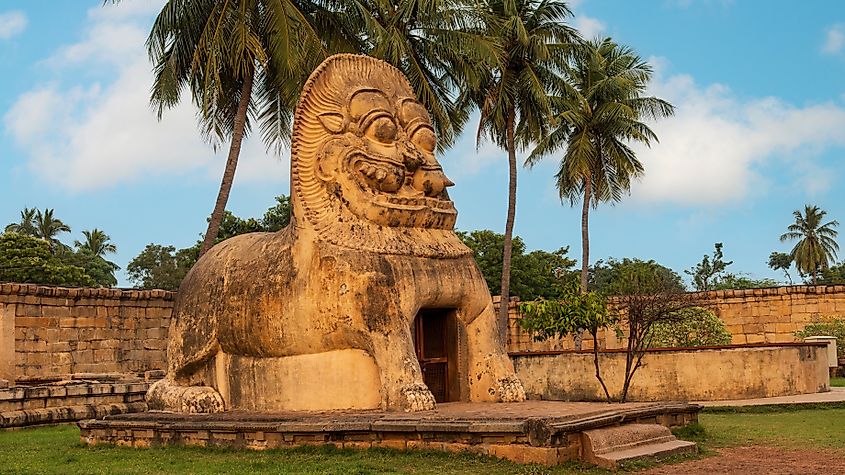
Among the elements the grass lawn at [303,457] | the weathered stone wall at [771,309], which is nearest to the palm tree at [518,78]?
the weathered stone wall at [771,309]

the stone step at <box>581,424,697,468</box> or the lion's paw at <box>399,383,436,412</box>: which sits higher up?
the lion's paw at <box>399,383,436,412</box>

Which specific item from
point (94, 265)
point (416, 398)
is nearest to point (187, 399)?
point (416, 398)

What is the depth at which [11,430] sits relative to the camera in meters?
12.8

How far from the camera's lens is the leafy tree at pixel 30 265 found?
36.1 metres

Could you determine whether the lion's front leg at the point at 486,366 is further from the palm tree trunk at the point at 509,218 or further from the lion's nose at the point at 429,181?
the palm tree trunk at the point at 509,218

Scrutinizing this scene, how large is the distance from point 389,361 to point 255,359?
1633 mm

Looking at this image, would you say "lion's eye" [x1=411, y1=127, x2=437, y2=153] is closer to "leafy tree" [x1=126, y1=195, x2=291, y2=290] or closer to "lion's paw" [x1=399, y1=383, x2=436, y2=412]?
"lion's paw" [x1=399, y1=383, x2=436, y2=412]

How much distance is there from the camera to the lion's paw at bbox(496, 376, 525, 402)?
9.77 meters

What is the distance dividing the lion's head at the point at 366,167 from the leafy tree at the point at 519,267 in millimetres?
30376

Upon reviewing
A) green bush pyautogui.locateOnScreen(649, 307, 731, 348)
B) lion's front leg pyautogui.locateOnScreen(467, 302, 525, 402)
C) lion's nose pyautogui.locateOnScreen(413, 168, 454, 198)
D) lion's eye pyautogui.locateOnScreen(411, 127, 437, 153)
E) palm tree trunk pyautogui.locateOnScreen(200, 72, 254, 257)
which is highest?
palm tree trunk pyautogui.locateOnScreen(200, 72, 254, 257)

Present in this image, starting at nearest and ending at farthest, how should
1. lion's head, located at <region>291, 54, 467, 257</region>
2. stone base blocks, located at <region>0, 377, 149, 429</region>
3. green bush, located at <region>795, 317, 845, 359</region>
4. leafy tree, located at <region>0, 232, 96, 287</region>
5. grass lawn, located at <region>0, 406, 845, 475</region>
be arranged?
grass lawn, located at <region>0, 406, 845, 475</region>, lion's head, located at <region>291, 54, 467, 257</region>, stone base blocks, located at <region>0, 377, 149, 429</region>, green bush, located at <region>795, 317, 845, 359</region>, leafy tree, located at <region>0, 232, 96, 287</region>

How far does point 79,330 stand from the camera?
2069 cm

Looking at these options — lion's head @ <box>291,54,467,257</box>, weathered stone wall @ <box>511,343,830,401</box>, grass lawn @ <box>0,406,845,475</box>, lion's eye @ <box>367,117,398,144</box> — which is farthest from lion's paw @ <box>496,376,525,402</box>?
weathered stone wall @ <box>511,343,830,401</box>

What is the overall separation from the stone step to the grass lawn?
157mm
